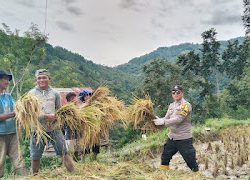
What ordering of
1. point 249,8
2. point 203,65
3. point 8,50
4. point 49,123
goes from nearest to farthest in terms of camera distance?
point 49,123 < point 8,50 < point 249,8 < point 203,65

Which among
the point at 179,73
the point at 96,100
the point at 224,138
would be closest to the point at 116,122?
the point at 96,100

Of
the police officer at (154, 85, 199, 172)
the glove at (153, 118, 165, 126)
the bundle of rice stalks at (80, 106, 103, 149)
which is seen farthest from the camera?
the glove at (153, 118, 165, 126)

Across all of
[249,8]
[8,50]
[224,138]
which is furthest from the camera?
[249,8]

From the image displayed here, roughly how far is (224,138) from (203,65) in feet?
99.4

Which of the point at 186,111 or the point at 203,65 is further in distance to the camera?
the point at 203,65

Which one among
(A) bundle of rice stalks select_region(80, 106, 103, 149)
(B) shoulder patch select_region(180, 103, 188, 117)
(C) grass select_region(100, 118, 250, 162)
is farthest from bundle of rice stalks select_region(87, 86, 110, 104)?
(C) grass select_region(100, 118, 250, 162)

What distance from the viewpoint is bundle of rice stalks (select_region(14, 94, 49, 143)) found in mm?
4184

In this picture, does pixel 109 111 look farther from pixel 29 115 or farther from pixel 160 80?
pixel 160 80

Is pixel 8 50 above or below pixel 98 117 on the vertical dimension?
above

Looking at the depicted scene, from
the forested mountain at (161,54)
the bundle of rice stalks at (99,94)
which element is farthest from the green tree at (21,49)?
the forested mountain at (161,54)

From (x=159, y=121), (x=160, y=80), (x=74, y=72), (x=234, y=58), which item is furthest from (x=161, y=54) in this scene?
(x=159, y=121)

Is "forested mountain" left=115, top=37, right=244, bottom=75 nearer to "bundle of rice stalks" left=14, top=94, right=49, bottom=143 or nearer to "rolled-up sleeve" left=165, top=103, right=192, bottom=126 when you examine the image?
"rolled-up sleeve" left=165, top=103, right=192, bottom=126

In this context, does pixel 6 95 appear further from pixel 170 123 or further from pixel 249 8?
pixel 249 8

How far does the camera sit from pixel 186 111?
192 inches
